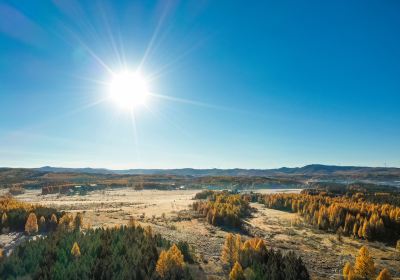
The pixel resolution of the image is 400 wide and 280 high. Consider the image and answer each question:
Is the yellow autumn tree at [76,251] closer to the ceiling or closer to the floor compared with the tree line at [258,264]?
closer to the ceiling

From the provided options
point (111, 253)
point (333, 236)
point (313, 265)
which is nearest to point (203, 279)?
point (111, 253)

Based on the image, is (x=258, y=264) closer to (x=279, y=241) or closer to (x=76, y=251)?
(x=76, y=251)

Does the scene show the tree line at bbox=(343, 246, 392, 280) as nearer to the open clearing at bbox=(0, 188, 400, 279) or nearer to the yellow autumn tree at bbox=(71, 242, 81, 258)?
the open clearing at bbox=(0, 188, 400, 279)

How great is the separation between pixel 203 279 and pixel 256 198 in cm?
4694

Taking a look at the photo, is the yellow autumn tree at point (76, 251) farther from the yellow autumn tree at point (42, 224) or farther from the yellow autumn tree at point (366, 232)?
the yellow autumn tree at point (366, 232)

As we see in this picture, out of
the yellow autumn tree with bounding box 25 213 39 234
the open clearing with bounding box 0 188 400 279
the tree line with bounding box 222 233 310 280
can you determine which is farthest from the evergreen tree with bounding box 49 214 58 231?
the tree line with bounding box 222 233 310 280

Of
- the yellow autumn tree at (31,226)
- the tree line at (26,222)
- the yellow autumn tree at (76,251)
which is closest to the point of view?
the yellow autumn tree at (76,251)

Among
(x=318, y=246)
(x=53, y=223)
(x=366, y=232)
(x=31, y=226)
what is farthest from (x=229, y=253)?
(x=366, y=232)

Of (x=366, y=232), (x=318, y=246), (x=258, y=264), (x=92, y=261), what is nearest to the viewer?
(x=92, y=261)

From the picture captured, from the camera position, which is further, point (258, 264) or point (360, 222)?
point (360, 222)

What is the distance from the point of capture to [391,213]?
32281 mm

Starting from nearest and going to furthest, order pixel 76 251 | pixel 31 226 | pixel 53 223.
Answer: pixel 76 251
pixel 31 226
pixel 53 223

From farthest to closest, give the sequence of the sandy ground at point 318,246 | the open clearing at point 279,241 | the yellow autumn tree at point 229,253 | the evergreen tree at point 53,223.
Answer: the evergreen tree at point 53,223 → the sandy ground at point 318,246 → the open clearing at point 279,241 → the yellow autumn tree at point 229,253

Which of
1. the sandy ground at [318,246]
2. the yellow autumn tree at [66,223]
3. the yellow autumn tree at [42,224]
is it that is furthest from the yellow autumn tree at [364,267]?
the yellow autumn tree at [42,224]
